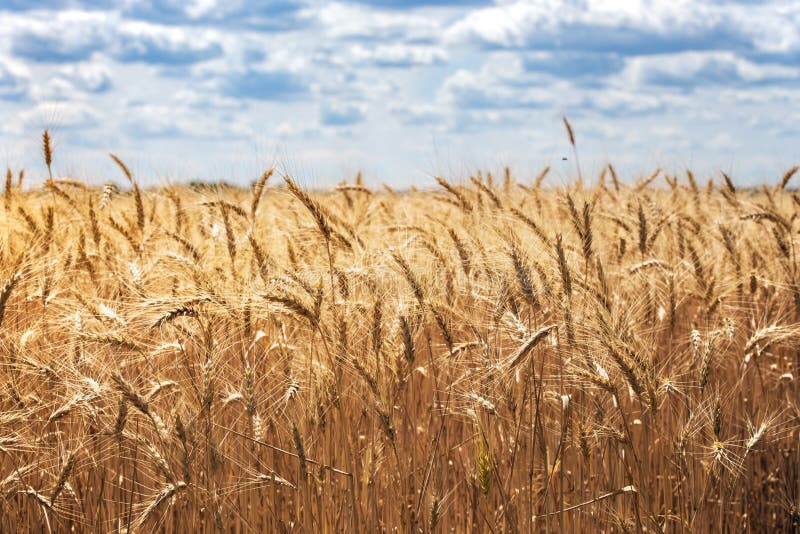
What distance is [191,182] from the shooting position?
17.1ft

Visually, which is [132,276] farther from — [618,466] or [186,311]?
[618,466]

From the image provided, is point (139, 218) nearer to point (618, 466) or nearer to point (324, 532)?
point (324, 532)

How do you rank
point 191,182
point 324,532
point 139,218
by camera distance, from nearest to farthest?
point 324,532 → point 139,218 → point 191,182

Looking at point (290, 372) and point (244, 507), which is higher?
point (290, 372)

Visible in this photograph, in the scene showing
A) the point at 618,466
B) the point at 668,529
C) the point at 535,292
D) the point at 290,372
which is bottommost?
the point at 668,529

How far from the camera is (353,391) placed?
2.91m

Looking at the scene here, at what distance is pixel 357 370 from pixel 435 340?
1.75 metres

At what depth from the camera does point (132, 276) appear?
10.7 ft

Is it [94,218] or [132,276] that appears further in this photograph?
[94,218]

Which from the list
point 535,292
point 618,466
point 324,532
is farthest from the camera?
point 618,466

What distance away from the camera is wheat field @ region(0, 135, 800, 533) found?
2523 millimetres

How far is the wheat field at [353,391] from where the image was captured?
99.3 inches

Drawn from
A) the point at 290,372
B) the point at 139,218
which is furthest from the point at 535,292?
the point at 139,218

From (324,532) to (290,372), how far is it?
1.78 feet
